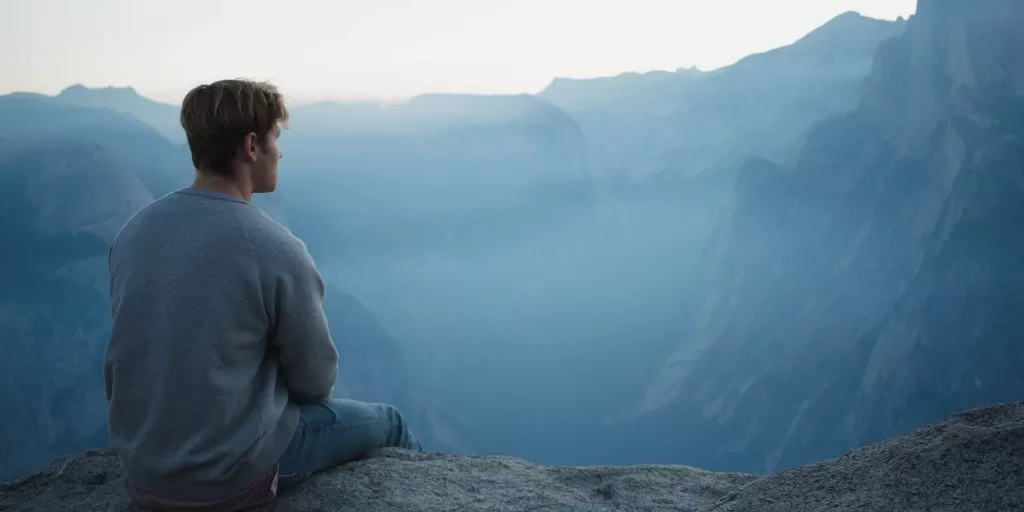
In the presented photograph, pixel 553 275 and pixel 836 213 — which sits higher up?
pixel 836 213

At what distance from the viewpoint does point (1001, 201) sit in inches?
583

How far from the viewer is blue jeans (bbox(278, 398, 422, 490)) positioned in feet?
5.57

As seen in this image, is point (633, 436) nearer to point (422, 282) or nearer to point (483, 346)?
point (483, 346)

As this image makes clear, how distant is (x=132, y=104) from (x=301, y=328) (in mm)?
23355

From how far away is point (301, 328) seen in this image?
1.43 m

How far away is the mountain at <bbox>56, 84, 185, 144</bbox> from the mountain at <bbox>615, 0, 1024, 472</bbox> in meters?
16.6

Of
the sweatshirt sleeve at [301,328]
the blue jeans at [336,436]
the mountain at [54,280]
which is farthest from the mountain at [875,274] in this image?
the sweatshirt sleeve at [301,328]

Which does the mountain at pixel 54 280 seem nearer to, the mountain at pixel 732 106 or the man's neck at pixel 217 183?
the man's neck at pixel 217 183

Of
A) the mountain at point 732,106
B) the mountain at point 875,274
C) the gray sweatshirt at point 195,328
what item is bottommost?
the gray sweatshirt at point 195,328

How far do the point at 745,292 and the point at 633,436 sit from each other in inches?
216

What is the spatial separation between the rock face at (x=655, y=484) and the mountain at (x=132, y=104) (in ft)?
65.3

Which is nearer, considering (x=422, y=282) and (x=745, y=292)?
(x=745, y=292)

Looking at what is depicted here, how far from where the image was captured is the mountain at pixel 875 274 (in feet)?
48.5

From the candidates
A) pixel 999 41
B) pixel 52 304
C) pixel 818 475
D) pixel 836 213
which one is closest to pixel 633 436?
pixel 836 213
